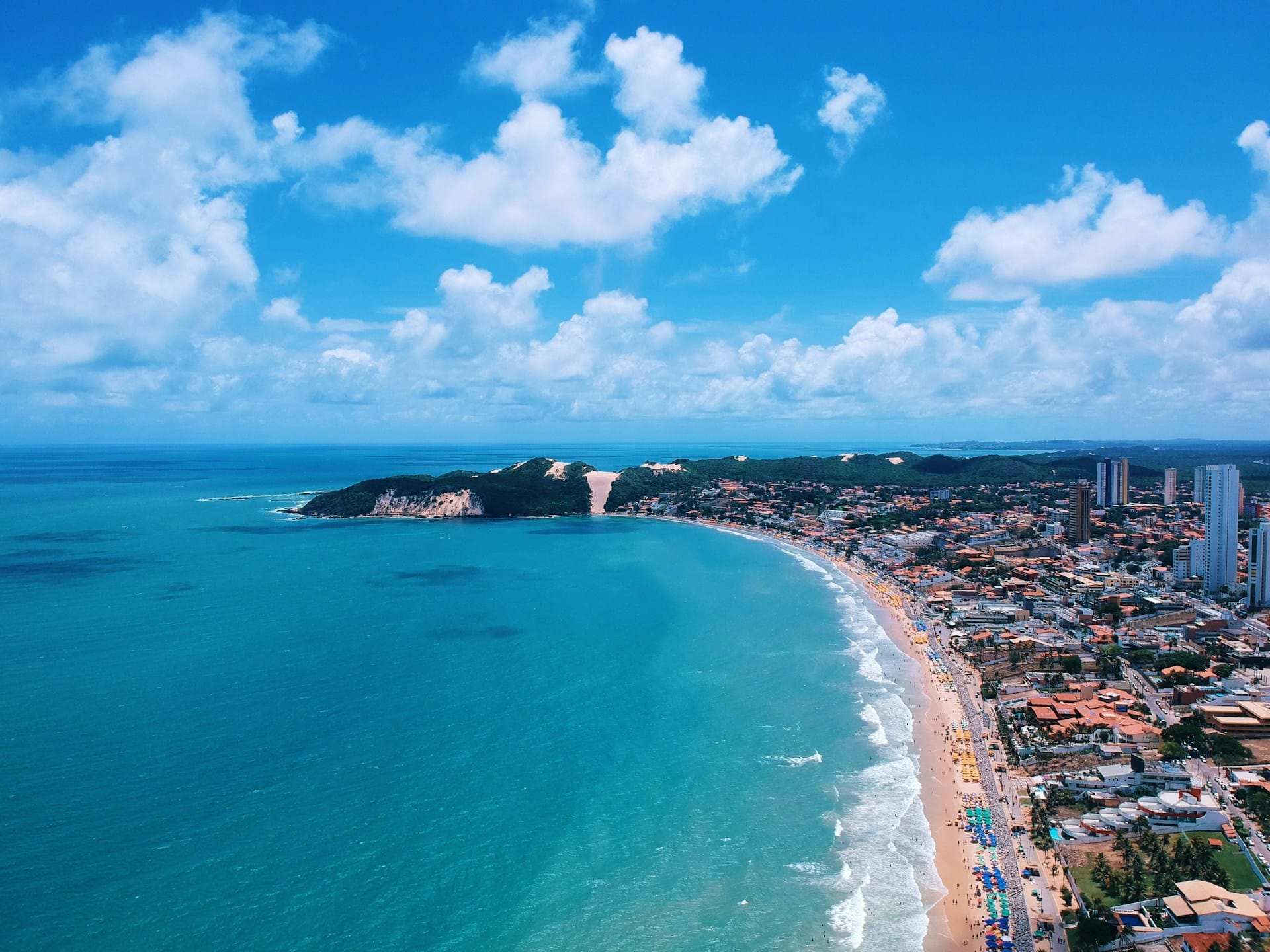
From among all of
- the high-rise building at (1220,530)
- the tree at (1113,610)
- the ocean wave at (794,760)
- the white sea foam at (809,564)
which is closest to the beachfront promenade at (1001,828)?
the ocean wave at (794,760)

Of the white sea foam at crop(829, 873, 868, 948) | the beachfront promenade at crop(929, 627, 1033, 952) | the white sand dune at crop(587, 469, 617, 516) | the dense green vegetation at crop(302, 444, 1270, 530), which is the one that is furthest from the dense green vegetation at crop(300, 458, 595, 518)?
the white sea foam at crop(829, 873, 868, 948)

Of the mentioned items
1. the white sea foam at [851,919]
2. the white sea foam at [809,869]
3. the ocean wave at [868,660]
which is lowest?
the white sea foam at [851,919]

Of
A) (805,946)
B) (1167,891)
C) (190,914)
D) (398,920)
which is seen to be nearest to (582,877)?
(398,920)

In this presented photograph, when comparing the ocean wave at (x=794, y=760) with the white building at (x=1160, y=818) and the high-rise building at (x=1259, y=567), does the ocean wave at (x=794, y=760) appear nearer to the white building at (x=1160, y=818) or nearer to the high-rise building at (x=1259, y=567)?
the white building at (x=1160, y=818)

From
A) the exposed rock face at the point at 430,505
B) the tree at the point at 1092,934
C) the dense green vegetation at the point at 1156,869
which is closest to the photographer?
the tree at the point at 1092,934

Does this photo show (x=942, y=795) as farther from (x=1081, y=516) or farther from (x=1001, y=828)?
(x=1081, y=516)

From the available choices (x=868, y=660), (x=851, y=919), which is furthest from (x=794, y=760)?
(x=868, y=660)

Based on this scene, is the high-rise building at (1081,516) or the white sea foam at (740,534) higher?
the high-rise building at (1081,516)
